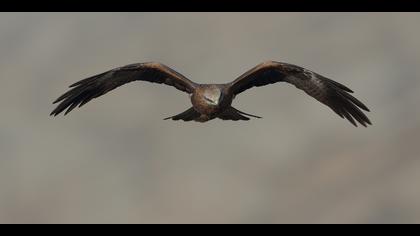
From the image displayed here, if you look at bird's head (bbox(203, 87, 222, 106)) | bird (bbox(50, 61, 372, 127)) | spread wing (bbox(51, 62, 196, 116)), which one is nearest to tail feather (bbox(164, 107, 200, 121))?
bird (bbox(50, 61, 372, 127))

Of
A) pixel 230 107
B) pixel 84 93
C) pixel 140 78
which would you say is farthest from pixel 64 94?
pixel 230 107

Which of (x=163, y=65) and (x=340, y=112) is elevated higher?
(x=163, y=65)

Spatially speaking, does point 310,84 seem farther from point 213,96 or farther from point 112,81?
Answer: point 112,81

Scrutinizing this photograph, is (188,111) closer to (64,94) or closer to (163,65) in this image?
(163,65)

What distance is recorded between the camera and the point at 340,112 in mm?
16156

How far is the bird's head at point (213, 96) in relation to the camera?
14.9 meters

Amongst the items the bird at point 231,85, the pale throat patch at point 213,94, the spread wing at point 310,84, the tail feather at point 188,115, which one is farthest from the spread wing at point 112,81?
the spread wing at point 310,84

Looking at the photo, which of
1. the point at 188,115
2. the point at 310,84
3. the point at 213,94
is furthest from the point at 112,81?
the point at 310,84

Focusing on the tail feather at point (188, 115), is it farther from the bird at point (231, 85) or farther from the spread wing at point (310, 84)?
the spread wing at point (310, 84)

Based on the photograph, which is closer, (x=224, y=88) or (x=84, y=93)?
(x=224, y=88)

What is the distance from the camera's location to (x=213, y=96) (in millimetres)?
14961

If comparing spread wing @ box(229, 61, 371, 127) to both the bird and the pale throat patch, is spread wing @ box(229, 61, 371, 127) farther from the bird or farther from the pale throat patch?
the pale throat patch

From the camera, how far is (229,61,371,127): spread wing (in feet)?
51.8

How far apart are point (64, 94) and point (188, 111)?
304 centimetres
